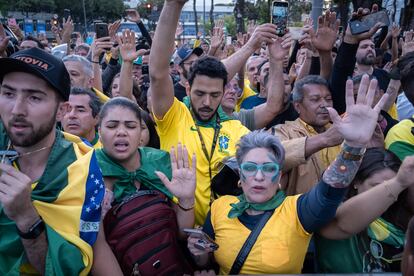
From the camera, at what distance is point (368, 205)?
2.26 m

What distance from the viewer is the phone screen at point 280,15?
157 inches

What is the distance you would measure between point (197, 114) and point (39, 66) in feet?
5.23

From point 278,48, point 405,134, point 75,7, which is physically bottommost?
point 405,134

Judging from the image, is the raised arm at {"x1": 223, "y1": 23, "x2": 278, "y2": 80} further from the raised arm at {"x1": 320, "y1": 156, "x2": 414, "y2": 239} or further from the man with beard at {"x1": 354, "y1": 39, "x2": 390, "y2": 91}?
the man with beard at {"x1": 354, "y1": 39, "x2": 390, "y2": 91}

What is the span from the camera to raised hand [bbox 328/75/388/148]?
216 cm

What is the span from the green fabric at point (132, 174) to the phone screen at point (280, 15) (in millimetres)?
1862

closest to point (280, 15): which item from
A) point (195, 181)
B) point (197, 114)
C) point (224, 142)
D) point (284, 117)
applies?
point (284, 117)

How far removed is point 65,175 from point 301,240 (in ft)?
4.23

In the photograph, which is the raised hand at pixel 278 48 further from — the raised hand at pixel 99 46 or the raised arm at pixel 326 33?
the raised hand at pixel 99 46

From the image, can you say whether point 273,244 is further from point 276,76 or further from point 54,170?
point 276,76

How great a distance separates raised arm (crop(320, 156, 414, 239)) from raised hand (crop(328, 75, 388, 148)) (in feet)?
0.86

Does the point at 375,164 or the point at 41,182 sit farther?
the point at 375,164

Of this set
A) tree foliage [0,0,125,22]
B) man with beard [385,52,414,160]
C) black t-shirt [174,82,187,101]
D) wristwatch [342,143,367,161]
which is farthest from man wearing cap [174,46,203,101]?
tree foliage [0,0,125,22]

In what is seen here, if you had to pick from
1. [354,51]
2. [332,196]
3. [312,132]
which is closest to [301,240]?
[332,196]
